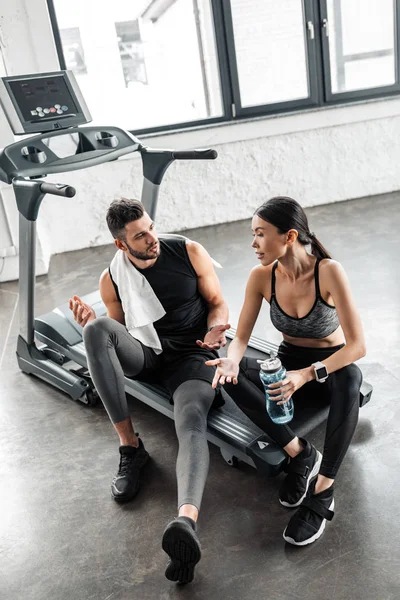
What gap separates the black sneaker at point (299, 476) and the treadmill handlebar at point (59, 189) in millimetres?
1120

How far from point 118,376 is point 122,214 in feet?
1.76

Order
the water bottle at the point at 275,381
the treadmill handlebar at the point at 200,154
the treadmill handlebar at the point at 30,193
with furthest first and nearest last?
the treadmill handlebar at the point at 200,154 → the treadmill handlebar at the point at 30,193 → the water bottle at the point at 275,381

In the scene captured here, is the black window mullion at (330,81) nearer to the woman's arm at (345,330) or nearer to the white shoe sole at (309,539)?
the woman's arm at (345,330)

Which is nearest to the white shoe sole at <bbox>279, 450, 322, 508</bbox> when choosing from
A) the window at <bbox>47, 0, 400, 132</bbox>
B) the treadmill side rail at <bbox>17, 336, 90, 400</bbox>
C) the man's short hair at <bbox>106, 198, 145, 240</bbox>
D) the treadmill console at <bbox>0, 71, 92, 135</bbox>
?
the man's short hair at <bbox>106, 198, 145, 240</bbox>

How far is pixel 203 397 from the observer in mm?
1951

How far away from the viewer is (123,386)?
2.03m

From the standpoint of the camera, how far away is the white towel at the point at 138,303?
2143mm

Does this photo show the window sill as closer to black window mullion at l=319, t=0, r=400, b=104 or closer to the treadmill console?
black window mullion at l=319, t=0, r=400, b=104

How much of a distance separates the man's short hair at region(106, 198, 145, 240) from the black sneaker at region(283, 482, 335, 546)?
40.0 inches

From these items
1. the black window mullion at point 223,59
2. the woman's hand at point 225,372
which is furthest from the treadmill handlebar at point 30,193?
the black window mullion at point 223,59

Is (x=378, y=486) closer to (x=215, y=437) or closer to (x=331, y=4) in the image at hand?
(x=215, y=437)

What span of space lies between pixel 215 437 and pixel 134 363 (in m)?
0.38

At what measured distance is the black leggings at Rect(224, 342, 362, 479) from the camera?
1.74 m

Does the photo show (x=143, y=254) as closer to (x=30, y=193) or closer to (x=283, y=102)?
(x=30, y=193)
